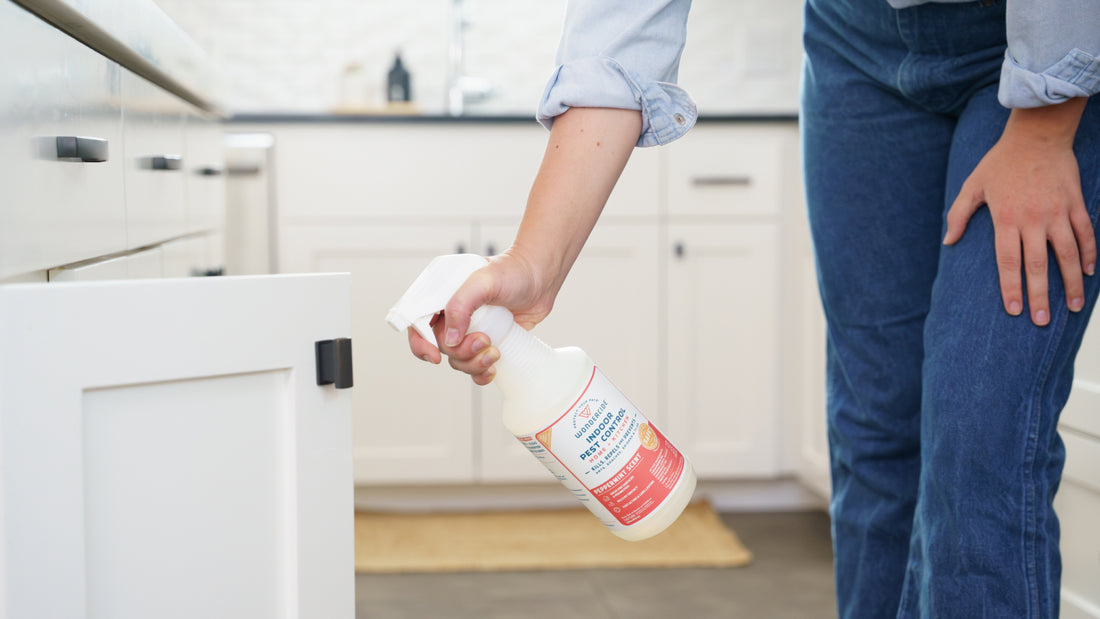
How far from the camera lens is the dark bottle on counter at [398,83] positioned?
2.56m

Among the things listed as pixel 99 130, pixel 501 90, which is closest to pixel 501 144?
pixel 501 90

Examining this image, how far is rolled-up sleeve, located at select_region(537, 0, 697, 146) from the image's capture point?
2.39ft

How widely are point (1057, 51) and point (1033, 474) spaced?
0.28 meters

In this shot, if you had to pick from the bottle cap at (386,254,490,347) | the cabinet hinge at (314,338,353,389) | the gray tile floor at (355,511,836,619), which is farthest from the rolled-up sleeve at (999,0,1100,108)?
the gray tile floor at (355,511,836,619)

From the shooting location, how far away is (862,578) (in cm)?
90

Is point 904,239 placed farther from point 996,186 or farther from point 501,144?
point 501,144

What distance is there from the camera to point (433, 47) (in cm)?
272

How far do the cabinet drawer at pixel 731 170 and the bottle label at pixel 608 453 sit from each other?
149 cm

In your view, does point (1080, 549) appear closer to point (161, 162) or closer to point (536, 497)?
point (161, 162)

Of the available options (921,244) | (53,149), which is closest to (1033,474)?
(921,244)

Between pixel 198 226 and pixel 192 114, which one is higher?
pixel 192 114

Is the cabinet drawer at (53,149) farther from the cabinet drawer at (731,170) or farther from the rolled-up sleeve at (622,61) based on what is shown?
the cabinet drawer at (731,170)

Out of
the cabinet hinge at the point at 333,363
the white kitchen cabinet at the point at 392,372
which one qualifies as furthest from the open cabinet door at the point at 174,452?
the white kitchen cabinet at the point at 392,372

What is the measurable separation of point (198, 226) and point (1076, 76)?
3.92 ft
